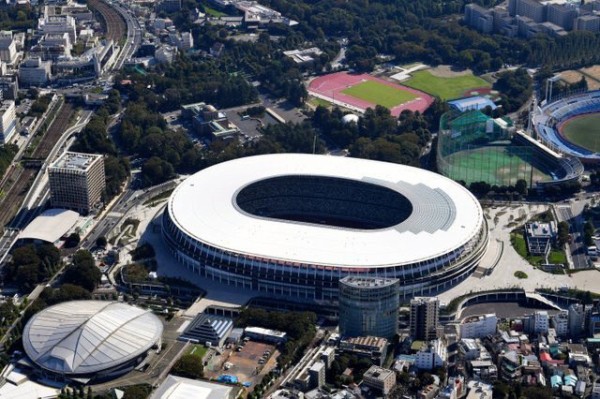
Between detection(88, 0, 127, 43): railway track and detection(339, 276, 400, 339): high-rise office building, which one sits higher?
detection(339, 276, 400, 339): high-rise office building

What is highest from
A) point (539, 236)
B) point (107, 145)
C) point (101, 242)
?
point (101, 242)

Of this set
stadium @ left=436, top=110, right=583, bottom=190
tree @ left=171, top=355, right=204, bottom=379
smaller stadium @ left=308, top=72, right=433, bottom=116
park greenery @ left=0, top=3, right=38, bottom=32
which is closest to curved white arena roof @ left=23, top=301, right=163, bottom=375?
tree @ left=171, top=355, right=204, bottom=379

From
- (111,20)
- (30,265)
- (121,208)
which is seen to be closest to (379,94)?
(121,208)

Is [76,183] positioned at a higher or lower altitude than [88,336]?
lower

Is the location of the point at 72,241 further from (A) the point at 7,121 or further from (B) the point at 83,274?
(A) the point at 7,121

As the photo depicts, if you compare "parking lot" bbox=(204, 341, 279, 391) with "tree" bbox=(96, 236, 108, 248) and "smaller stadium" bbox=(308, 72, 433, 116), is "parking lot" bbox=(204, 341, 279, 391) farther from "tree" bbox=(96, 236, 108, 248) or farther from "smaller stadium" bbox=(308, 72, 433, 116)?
"smaller stadium" bbox=(308, 72, 433, 116)

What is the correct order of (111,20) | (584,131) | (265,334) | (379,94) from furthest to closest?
(111,20), (379,94), (584,131), (265,334)
